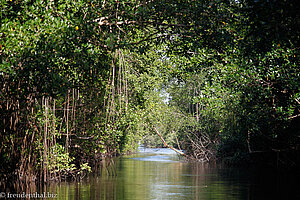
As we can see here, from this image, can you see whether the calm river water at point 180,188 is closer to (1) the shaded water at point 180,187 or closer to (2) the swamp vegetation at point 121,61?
(1) the shaded water at point 180,187

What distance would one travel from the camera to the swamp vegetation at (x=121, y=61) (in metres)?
7.54

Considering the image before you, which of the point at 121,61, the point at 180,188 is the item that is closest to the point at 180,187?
the point at 180,188

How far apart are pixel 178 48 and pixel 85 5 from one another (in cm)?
289

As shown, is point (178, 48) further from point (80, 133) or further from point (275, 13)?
point (80, 133)

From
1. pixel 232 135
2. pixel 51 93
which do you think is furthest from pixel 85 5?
pixel 232 135

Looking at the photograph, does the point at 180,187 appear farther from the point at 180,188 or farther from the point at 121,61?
the point at 121,61

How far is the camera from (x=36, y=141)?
11.6 meters

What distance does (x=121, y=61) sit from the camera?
371 inches

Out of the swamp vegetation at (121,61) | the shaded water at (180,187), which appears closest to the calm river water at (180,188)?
the shaded water at (180,187)

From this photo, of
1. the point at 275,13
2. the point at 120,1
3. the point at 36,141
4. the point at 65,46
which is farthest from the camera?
the point at 36,141

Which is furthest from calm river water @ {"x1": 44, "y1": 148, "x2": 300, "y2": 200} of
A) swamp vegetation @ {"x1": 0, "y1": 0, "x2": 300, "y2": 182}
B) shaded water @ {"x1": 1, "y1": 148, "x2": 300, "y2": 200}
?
swamp vegetation @ {"x1": 0, "y1": 0, "x2": 300, "y2": 182}

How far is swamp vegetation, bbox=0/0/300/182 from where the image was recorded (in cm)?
754

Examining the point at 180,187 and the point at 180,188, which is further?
the point at 180,187

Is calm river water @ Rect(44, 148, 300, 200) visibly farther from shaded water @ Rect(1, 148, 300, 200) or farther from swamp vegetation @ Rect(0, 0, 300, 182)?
swamp vegetation @ Rect(0, 0, 300, 182)
